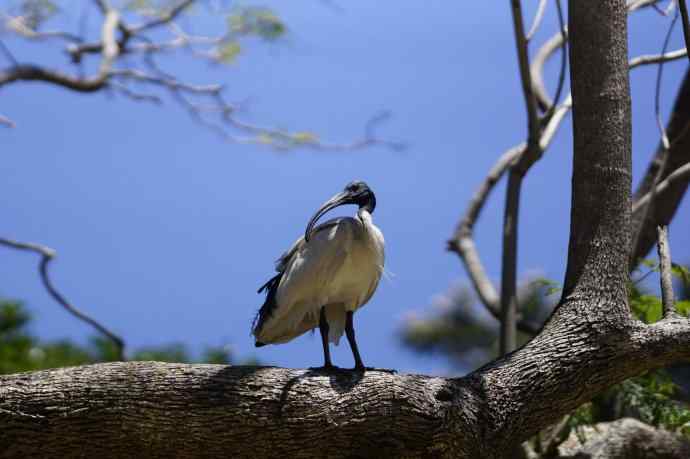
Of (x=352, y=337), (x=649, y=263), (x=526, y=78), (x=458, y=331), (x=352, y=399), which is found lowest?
(x=352, y=399)

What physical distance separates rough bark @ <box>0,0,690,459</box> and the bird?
1.99 ft

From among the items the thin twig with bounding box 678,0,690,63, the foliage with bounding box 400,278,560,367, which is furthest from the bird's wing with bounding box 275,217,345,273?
the foliage with bounding box 400,278,560,367

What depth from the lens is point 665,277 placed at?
497 centimetres

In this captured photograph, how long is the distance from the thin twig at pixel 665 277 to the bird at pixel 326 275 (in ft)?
4.67

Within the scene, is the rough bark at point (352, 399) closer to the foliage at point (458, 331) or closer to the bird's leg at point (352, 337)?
the bird's leg at point (352, 337)

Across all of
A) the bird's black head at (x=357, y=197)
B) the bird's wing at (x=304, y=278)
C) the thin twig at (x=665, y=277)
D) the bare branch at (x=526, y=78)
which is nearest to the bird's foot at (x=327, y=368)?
the bird's wing at (x=304, y=278)

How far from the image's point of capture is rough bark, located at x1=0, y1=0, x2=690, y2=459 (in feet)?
13.1

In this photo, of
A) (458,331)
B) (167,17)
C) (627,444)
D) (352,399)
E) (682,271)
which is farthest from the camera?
(458,331)

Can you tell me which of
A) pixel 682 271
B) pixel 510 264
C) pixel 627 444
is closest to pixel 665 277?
pixel 682 271

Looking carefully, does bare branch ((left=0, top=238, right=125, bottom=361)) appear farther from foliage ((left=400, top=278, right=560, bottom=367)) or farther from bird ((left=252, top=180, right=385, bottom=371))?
foliage ((left=400, top=278, right=560, bottom=367))

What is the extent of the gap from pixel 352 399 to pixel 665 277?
6.10ft

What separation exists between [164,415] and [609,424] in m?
3.99

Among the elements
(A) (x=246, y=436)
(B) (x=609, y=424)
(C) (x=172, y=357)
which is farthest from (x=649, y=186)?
(C) (x=172, y=357)

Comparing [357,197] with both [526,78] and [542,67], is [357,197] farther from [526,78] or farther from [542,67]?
[542,67]
